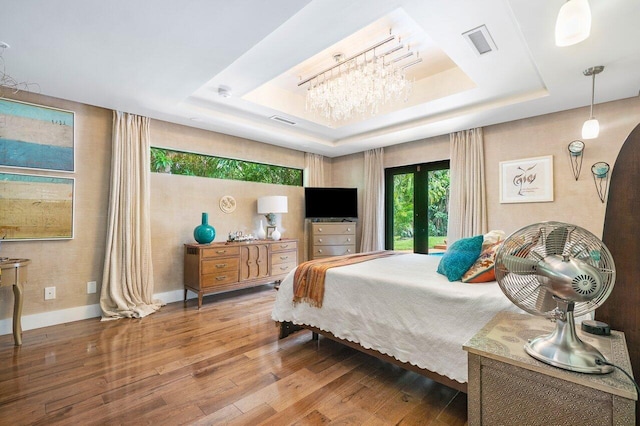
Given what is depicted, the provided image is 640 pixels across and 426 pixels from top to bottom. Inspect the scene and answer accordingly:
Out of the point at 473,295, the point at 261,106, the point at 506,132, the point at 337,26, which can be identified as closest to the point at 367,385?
the point at 473,295

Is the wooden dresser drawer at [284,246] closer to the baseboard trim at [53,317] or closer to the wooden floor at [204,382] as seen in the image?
the wooden floor at [204,382]

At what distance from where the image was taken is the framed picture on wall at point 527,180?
3611mm

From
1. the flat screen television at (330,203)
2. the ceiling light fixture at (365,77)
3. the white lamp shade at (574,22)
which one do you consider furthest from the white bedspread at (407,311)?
the flat screen television at (330,203)

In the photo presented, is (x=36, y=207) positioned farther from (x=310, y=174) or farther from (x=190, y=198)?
(x=310, y=174)

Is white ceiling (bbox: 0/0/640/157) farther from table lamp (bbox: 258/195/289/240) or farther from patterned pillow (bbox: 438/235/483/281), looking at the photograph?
patterned pillow (bbox: 438/235/483/281)

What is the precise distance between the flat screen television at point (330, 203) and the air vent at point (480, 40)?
3.26 m

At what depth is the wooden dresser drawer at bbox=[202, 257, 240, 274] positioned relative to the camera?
12.2 feet

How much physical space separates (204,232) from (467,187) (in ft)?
12.1

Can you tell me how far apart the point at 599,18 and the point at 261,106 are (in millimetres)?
3030

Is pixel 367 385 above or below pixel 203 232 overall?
below

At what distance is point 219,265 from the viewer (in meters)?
3.84

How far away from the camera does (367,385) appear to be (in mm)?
1980

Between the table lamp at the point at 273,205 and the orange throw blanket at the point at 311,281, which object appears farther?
the table lamp at the point at 273,205

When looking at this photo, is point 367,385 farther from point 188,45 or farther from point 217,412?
point 188,45
